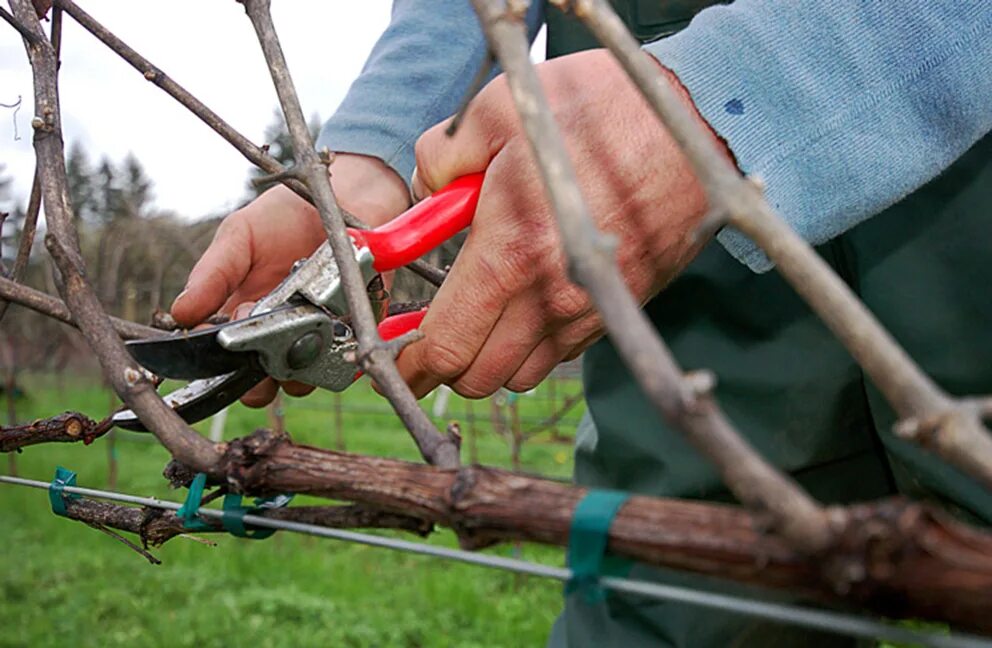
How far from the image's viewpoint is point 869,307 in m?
1.62

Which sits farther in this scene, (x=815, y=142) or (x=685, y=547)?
(x=815, y=142)

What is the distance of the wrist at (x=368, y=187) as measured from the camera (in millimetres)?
1929

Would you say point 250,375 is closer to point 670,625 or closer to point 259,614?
point 670,625

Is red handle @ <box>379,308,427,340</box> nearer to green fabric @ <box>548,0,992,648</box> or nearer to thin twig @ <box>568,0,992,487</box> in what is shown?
green fabric @ <box>548,0,992,648</box>

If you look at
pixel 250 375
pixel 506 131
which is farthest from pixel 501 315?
pixel 250 375

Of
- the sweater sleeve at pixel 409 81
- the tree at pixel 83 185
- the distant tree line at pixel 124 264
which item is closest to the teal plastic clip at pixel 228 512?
the sweater sleeve at pixel 409 81

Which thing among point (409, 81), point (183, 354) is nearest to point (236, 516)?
point (183, 354)

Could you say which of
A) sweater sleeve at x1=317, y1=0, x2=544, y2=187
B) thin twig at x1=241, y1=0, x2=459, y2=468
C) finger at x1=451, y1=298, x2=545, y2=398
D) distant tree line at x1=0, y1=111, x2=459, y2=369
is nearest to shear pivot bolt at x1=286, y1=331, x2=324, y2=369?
finger at x1=451, y1=298, x2=545, y2=398

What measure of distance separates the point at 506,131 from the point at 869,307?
0.78m

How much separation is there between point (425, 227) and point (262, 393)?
48 cm

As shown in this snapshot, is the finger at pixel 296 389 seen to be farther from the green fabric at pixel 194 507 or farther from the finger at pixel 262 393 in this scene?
the green fabric at pixel 194 507

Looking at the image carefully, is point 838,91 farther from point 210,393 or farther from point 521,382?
point 210,393

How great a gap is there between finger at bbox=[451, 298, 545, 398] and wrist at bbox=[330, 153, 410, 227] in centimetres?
59

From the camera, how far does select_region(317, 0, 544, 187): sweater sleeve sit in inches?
77.5
